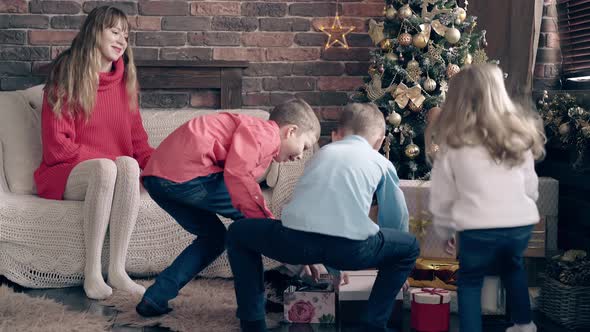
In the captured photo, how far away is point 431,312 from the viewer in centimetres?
277

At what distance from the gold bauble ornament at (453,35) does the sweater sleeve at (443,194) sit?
1.59 m

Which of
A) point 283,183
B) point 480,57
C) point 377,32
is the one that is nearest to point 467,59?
point 480,57

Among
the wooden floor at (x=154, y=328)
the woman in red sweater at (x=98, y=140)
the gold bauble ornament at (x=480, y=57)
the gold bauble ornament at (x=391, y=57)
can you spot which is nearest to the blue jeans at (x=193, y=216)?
the wooden floor at (x=154, y=328)

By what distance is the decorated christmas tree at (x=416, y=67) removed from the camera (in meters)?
3.89

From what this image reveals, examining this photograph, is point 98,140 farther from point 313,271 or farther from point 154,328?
point 313,271

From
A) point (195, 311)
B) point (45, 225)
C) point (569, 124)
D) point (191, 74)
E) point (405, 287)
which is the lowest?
point (195, 311)

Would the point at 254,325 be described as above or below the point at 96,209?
below

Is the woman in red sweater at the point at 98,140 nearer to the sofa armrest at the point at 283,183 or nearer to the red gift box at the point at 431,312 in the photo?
the sofa armrest at the point at 283,183

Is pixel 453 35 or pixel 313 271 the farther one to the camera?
pixel 453 35

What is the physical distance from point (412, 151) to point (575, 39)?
3.24 ft

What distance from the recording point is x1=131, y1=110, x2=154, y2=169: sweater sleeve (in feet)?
12.2

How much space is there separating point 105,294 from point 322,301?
0.91 metres

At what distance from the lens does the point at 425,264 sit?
10.4 feet

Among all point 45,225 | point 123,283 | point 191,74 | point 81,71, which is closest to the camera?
point 123,283
